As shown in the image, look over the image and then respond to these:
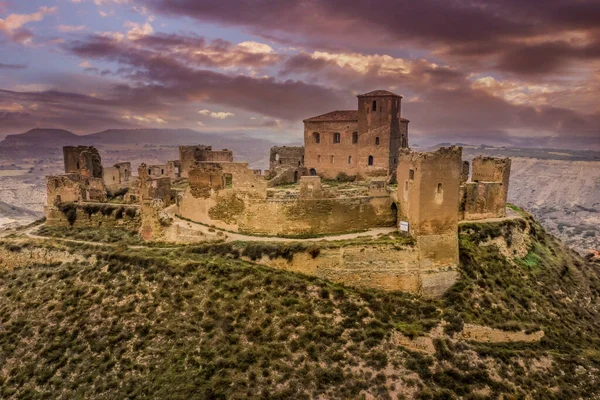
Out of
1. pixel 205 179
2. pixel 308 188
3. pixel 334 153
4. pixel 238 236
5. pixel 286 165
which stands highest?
pixel 334 153

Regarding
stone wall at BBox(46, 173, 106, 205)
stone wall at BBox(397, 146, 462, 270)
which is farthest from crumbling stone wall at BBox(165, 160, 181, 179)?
stone wall at BBox(397, 146, 462, 270)

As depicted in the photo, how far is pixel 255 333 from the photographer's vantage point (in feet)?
68.7

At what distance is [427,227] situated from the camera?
82.9 ft

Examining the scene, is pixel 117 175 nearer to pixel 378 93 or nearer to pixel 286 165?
pixel 286 165

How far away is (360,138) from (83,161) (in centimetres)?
2510

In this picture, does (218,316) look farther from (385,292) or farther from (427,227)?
(427,227)

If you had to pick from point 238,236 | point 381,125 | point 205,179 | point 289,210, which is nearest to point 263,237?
point 238,236

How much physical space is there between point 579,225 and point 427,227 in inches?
3696

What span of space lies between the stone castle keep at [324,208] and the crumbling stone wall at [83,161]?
0.29 ft

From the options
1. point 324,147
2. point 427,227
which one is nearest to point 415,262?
point 427,227

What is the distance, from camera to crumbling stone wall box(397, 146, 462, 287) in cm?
2508

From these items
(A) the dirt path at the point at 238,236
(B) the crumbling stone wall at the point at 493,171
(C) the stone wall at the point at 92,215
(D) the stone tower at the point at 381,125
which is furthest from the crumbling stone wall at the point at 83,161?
(B) the crumbling stone wall at the point at 493,171

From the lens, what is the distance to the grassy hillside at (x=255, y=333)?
19.1 m

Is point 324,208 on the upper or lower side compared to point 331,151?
lower
